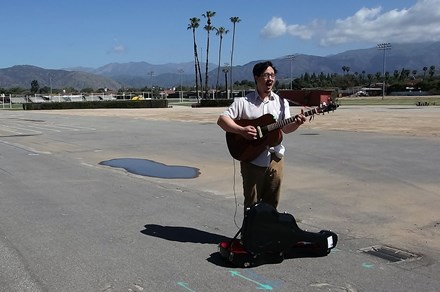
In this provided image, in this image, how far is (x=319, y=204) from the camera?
7.40 metres

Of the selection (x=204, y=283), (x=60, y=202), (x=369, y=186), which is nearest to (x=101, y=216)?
(x=60, y=202)

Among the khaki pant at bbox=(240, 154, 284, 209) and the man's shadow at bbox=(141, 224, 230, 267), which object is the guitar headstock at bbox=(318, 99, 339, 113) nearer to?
the khaki pant at bbox=(240, 154, 284, 209)

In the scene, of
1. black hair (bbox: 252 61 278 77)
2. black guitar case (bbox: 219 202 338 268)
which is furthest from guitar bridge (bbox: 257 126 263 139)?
black guitar case (bbox: 219 202 338 268)

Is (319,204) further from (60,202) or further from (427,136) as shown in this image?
(427,136)

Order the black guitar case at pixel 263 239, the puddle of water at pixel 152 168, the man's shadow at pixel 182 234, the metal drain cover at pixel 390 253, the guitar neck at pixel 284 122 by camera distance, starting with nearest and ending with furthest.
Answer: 1. the black guitar case at pixel 263 239
2. the guitar neck at pixel 284 122
3. the metal drain cover at pixel 390 253
4. the man's shadow at pixel 182 234
5. the puddle of water at pixel 152 168

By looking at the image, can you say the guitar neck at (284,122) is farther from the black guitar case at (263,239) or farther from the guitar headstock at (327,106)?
the black guitar case at (263,239)

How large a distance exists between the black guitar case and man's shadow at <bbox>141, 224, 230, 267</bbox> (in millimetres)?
773

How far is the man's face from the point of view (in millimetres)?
4766

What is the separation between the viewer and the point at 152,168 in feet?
37.4

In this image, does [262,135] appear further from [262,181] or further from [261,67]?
[261,67]

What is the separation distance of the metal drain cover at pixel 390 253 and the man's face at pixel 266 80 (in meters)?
1.92

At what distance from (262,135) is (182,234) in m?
1.72

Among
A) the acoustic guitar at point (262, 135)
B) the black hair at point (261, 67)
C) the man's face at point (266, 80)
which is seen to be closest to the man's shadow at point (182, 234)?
the acoustic guitar at point (262, 135)

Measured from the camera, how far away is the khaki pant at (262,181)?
16.3 ft
